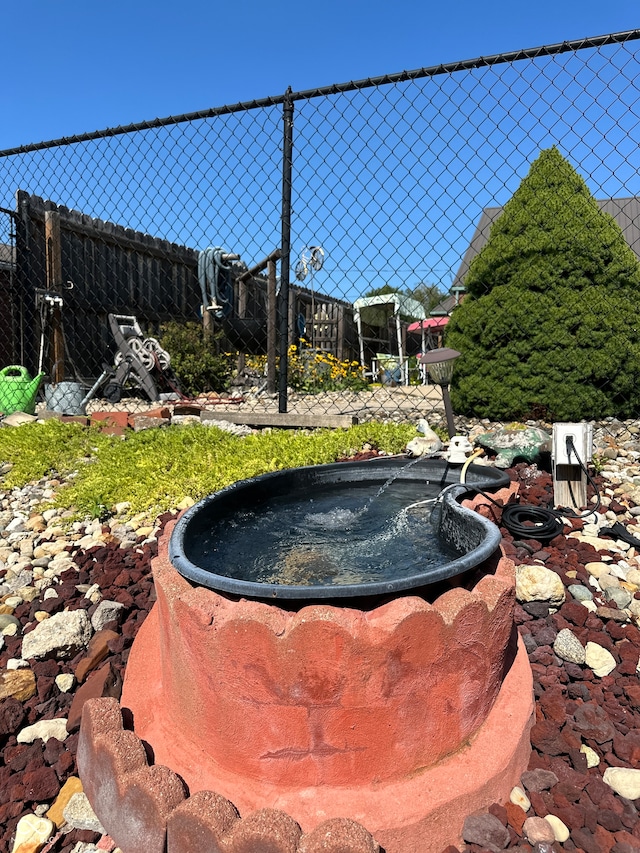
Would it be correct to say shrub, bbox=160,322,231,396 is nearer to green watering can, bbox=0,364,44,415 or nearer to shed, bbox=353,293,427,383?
green watering can, bbox=0,364,44,415

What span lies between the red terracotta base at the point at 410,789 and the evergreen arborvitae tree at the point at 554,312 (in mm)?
3337

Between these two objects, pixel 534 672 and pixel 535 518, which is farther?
pixel 535 518

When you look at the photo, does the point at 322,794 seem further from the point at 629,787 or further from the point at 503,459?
the point at 503,459

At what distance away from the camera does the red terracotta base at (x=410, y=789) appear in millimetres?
1067

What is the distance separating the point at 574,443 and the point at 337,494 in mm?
1038

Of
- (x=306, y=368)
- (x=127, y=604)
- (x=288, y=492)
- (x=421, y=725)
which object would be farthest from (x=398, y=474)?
(x=306, y=368)

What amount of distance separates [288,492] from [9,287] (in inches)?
242

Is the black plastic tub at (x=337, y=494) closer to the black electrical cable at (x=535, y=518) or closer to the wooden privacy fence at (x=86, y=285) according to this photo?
the black electrical cable at (x=535, y=518)

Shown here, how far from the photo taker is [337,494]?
2.52 m

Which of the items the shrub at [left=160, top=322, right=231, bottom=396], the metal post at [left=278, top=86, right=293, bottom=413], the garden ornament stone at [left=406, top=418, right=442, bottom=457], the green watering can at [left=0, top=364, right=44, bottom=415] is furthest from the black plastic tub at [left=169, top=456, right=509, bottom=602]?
the shrub at [left=160, top=322, right=231, bottom=396]

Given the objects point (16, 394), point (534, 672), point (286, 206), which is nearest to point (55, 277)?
point (16, 394)

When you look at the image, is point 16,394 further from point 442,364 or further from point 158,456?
point 442,364

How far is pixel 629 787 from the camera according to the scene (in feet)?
3.92

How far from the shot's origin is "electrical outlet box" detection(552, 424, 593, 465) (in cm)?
230
